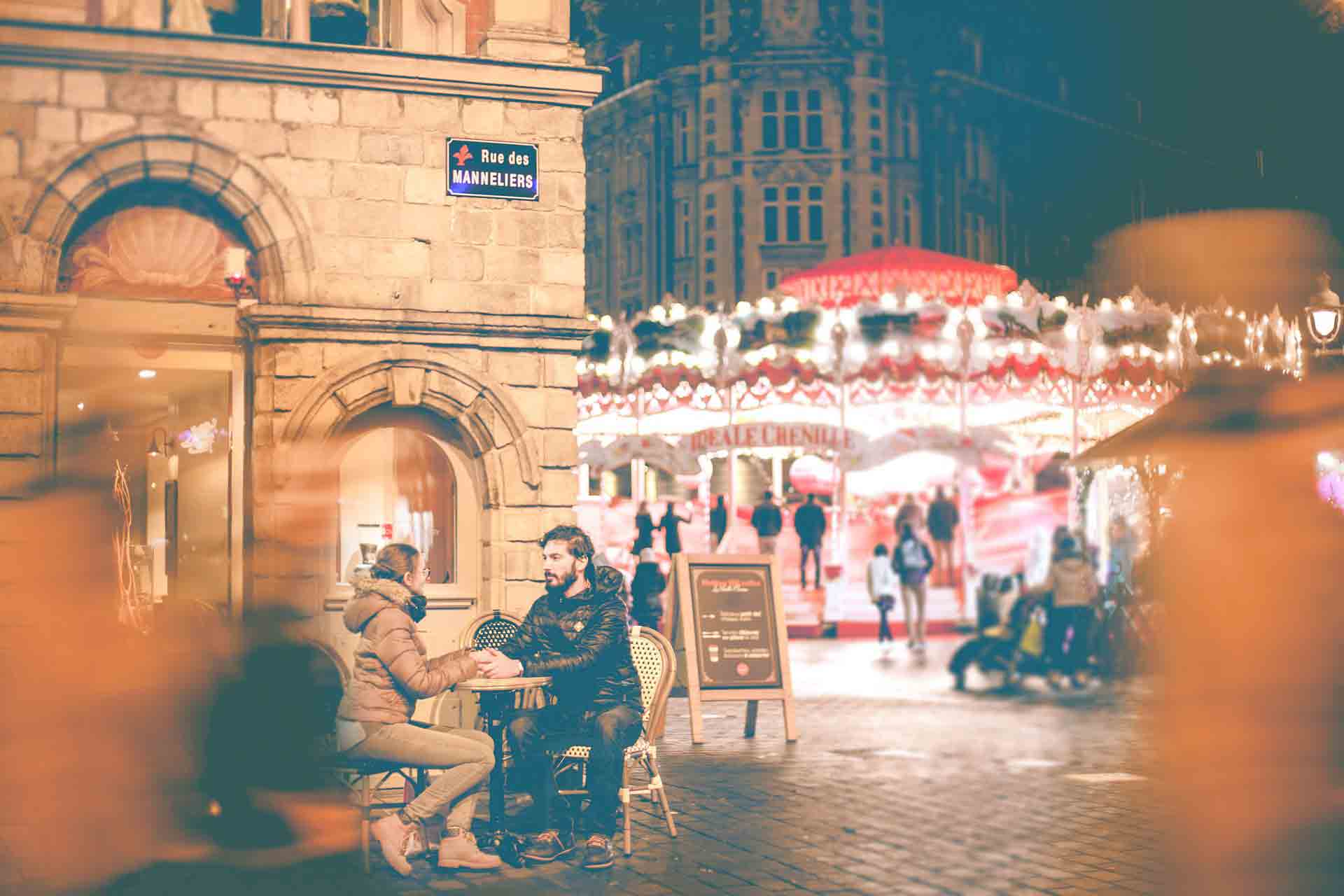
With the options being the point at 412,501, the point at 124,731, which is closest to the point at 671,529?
the point at 412,501

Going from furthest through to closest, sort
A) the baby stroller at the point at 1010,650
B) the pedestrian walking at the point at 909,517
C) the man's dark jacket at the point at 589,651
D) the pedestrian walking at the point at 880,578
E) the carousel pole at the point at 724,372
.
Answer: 1. the carousel pole at the point at 724,372
2. the pedestrian walking at the point at 880,578
3. the pedestrian walking at the point at 909,517
4. the baby stroller at the point at 1010,650
5. the man's dark jacket at the point at 589,651

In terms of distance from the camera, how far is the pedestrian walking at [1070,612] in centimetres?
1605

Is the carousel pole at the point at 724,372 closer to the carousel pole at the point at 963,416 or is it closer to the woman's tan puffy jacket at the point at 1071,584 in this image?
the carousel pole at the point at 963,416

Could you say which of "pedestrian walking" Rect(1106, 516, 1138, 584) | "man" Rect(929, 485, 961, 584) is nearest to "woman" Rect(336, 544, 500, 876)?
"pedestrian walking" Rect(1106, 516, 1138, 584)

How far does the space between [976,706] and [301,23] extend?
25.0ft

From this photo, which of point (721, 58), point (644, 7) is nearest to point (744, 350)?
point (721, 58)

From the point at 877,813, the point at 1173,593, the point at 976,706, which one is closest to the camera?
the point at 1173,593

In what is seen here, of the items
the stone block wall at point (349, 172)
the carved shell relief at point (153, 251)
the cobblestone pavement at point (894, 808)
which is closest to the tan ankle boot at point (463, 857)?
the cobblestone pavement at point (894, 808)

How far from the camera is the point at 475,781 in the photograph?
7.57 m

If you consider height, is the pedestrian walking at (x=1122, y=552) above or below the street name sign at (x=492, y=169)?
below

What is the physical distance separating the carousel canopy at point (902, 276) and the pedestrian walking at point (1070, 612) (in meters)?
13.8

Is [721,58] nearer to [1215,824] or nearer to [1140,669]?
[1140,669]

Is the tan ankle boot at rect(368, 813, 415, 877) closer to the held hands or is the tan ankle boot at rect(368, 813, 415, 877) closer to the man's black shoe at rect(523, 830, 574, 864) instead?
the man's black shoe at rect(523, 830, 574, 864)

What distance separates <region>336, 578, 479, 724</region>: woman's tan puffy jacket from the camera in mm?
7484
